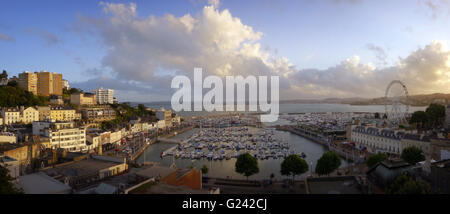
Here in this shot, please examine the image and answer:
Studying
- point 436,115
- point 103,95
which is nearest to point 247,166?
point 436,115

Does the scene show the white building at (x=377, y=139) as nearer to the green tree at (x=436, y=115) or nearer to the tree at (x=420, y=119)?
the tree at (x=420, y=119)

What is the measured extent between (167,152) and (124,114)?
1662cm

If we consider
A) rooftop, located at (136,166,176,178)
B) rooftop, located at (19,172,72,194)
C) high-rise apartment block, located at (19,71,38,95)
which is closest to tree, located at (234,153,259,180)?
rooftop, located at (136,166,176,178)

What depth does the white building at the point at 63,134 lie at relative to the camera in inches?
730

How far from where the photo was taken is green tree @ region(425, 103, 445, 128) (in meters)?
25.9

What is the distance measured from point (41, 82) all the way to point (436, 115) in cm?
4622

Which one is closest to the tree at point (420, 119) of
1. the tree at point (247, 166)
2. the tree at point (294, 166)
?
the tree at point (294, 166)

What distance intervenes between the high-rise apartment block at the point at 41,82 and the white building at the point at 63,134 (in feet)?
53.2

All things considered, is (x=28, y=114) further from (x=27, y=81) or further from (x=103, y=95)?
(x=103, y=95)

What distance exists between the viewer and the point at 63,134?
19016mm

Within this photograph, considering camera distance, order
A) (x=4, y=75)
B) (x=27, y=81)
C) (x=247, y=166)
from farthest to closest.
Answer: (x=4, y=75)
(x=27, y=81)
(x=247, y=166)

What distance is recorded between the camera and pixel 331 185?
7395 millimetres
